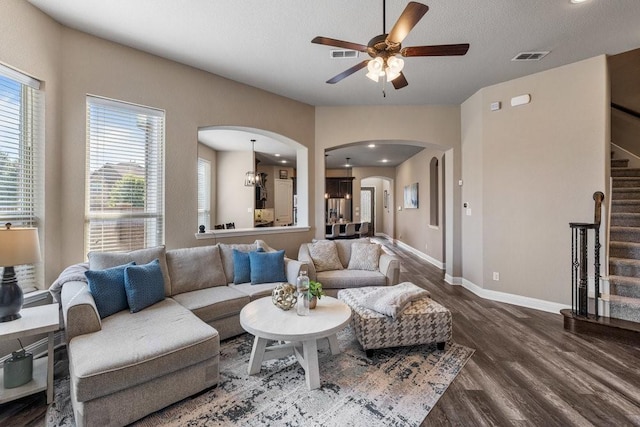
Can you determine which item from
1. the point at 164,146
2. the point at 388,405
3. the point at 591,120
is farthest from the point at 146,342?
the point at 591,120

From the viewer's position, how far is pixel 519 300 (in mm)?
4199

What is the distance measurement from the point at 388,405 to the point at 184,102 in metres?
3.96

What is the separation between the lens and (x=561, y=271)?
387 centimetres

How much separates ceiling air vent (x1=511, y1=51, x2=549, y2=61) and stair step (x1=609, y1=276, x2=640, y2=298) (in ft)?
9.05

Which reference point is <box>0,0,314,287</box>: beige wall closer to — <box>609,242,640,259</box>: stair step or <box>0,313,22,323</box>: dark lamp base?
<box>0,313,22,323</box>: dark lamp base

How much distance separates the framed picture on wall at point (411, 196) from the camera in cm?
864

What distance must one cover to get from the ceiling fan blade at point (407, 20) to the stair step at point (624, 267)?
3.81 m

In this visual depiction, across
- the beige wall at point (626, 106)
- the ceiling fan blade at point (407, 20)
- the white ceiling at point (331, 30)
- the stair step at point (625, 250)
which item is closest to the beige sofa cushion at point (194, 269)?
the white ceiling at point (331, 30)

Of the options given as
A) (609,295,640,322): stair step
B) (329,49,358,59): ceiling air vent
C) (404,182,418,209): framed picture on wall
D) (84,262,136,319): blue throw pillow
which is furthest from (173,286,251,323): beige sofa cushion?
(404,182,418,209): framed picture on wall

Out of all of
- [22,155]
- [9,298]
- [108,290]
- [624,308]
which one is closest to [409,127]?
[624,308]

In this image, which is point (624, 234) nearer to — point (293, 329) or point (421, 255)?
point (293, 329)

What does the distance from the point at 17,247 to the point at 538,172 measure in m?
5.54

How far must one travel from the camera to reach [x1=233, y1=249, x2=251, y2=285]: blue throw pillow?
3.53 meters

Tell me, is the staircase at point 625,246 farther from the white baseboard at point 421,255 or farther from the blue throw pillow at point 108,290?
the blue throw pillow at point 108,290
